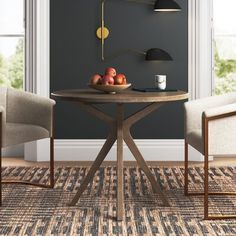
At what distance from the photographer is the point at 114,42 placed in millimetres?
6367

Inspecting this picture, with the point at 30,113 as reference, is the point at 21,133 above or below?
below

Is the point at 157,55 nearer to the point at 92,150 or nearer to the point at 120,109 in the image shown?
the point at 92,150

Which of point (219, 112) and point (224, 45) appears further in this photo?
point (224, 45)

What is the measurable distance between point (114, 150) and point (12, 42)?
4.72 ft

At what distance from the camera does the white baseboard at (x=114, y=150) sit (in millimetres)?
6438

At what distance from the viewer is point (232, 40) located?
6.47 meters

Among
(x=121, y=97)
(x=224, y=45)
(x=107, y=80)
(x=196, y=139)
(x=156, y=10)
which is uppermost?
(x=156, y=10)

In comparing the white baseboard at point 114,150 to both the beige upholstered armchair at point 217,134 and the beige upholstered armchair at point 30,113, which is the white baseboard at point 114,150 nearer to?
the beige upholstered armchair at point 30,113

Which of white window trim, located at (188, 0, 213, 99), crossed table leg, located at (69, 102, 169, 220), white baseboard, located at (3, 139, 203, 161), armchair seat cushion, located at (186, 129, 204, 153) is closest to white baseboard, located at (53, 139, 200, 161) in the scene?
white baseboard, located at (3, 139, 203, 161)

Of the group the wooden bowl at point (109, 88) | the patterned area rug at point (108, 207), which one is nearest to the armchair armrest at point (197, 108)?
the patterned area rug at point (108, 207)

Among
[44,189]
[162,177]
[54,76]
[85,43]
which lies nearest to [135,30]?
[85,43]

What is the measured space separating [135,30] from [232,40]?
37.7 inches

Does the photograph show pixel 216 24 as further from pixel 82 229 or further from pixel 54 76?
pixel 82 229

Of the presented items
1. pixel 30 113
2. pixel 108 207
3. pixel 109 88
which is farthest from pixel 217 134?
pixel 30 113
